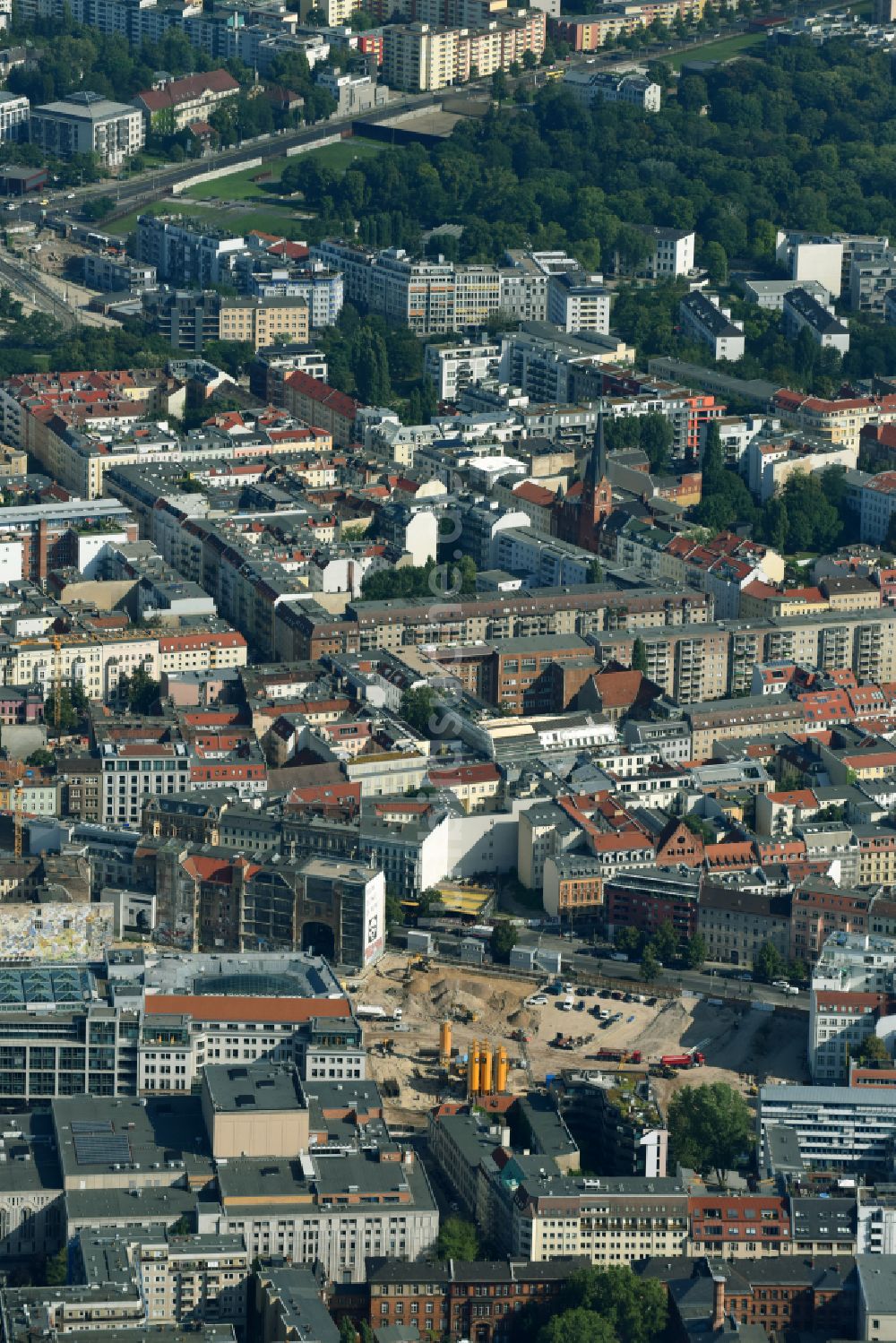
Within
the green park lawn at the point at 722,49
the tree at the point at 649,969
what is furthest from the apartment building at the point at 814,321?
the tree at the point at 649,969

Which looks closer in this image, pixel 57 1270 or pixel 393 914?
pixel 57 1270

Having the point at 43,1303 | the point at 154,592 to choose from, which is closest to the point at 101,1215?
the point at 43,1303

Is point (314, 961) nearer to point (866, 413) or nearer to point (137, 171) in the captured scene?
point (866, 413)

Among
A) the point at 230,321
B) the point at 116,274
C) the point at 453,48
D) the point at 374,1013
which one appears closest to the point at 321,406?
the point at 230,321

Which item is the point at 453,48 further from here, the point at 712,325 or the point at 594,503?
the point at 594,503

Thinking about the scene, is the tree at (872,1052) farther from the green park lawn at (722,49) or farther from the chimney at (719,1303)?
the green park lawn at (722,49)
